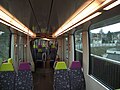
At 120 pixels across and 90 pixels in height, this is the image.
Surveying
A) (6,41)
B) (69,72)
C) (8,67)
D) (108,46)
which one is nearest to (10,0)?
(108,46)

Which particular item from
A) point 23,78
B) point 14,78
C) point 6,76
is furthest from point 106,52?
point 6,76

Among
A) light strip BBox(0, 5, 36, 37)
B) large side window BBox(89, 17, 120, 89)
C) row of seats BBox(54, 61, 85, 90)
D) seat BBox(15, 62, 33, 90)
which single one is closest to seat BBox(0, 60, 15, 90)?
seat BBox(15, 62, 33, 90)

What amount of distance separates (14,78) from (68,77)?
166 cm

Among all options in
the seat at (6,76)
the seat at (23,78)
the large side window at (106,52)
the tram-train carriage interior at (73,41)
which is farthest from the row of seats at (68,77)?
the seat at (6,76)

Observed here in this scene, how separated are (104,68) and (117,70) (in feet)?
3.03

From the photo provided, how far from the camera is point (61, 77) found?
6250 mm

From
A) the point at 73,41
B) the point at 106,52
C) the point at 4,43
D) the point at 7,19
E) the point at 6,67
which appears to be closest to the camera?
the point at 7,19

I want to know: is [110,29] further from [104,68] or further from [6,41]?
[6,41]

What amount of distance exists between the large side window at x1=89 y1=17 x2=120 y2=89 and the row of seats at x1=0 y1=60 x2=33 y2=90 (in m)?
2.01

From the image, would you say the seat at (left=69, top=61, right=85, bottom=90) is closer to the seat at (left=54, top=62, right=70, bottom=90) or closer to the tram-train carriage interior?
the tram-train carriage interior

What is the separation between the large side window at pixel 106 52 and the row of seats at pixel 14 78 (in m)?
2.01

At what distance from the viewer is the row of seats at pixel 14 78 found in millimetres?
6070

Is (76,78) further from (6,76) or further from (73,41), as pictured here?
(73,41)

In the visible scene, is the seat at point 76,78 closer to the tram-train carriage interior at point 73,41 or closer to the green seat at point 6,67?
the tram-train carriage interior at point 73,41
